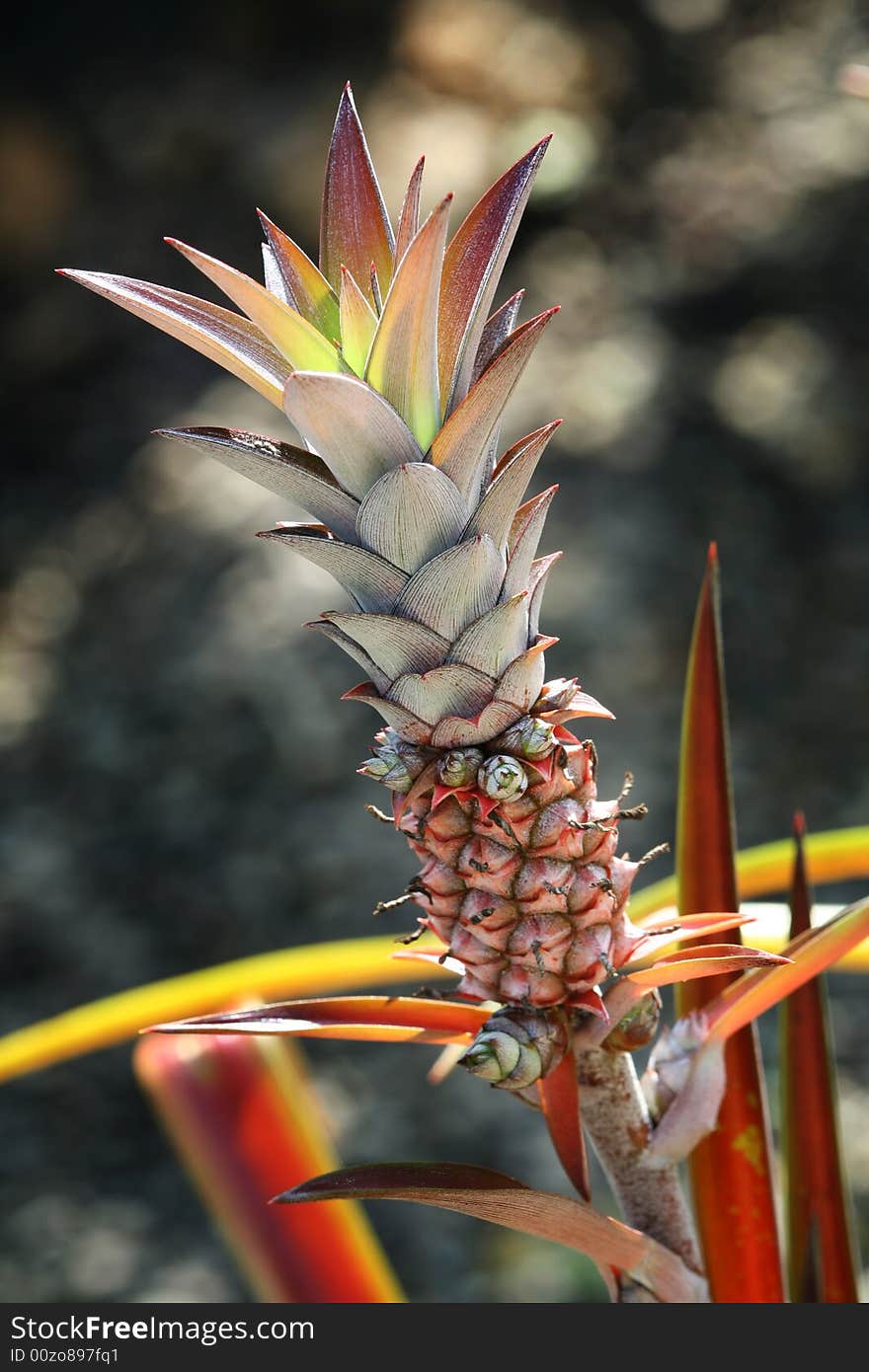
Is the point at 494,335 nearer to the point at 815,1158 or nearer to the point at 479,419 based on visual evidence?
the point at 479,419

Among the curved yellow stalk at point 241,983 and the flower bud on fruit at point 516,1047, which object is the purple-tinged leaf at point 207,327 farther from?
the curved yellow stalk at point 241,983

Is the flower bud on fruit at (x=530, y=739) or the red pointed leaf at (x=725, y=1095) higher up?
the flower bud on fruit at (x=530, y=739)

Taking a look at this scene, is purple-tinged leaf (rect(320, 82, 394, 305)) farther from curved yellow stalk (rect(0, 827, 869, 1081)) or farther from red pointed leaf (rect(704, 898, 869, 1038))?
curved yellow stalk (rect(0, 827, 869, 1081))

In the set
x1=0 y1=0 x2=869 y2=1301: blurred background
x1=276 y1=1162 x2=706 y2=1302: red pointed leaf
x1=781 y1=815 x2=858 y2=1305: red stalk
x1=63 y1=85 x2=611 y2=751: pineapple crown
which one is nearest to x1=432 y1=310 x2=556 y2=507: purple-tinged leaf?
x1=63 y1=85 x2=611 y2=751: pineapple crown

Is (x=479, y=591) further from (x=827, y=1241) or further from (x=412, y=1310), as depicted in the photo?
(x=827, y=1241)

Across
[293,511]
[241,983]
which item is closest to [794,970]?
[241,983]

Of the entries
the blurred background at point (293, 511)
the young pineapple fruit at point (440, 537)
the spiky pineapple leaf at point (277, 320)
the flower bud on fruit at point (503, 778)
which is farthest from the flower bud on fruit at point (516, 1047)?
the blurred background at point (293, 511)

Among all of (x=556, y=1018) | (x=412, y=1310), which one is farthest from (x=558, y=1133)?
(x=412, y=1310)
